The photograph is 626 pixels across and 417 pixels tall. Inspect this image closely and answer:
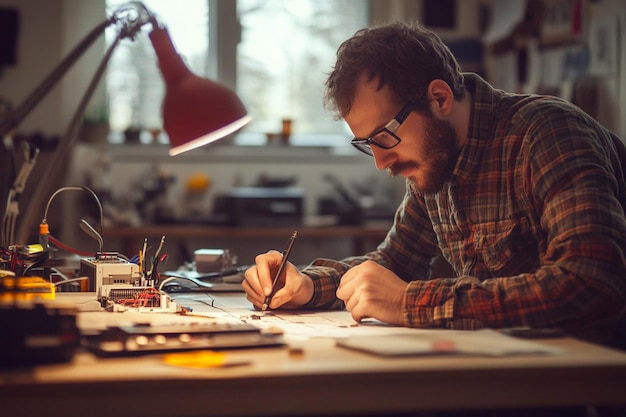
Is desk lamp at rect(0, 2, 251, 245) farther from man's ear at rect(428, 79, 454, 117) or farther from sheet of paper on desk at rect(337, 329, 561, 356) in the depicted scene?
sheet of paper on desk at rect(337, 329, 561, 356)

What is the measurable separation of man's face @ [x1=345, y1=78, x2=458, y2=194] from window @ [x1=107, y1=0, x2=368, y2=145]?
3.01 m

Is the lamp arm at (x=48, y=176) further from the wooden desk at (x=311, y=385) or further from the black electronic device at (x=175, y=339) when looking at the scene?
the wooden desk at (x=311, y=385)

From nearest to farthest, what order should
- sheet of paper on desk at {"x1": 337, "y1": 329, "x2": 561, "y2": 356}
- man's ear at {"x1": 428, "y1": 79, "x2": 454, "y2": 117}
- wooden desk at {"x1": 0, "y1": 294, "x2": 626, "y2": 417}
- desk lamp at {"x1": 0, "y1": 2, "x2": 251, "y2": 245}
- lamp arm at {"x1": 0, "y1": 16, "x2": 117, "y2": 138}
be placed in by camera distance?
wooden desk at {"x1": 0, "y1": 294, "x2": 626, "y2": 417} < sheet of paper on desk at {"x1": 337, "y1": 329, "x2": 561, "y2": 356} < lamp arm at {"x1": 0, "y1": 16, "x2": 117, "y2": 138} < desk lamp at {"x1": 0, "y1": 2, "x2": 251, "y2": 245} < man's ear at {"x1": 428, "y1": 79, "x2": 454, "y2": 117}

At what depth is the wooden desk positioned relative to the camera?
93cm

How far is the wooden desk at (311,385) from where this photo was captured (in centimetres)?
93

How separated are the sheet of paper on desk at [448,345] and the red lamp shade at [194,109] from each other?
554 millimetres

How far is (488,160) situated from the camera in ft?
5.66

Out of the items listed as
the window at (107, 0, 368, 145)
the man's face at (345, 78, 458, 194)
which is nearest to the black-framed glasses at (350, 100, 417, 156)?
the man's face at (345, 78, 458, 194)

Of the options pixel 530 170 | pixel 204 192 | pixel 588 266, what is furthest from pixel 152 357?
pixel 204 192

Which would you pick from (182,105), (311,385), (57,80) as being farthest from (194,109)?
(311,385)

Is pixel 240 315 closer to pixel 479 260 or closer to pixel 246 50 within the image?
pixel 479 260

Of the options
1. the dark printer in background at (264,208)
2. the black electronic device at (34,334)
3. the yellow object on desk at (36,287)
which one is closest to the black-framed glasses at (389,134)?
the yellow object on desk at (36,287)

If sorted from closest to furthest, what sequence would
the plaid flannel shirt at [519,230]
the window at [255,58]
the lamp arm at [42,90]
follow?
1. the plaid flannel shirt at [519,230]
2. the lamp arm at [42,90]
3. the window at [255,58]

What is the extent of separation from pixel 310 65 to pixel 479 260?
3.35 meters
